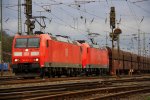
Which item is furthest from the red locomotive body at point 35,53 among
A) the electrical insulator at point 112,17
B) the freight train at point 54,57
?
the electrical insulator at point 112,17

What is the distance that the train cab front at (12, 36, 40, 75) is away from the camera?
28.6 meters

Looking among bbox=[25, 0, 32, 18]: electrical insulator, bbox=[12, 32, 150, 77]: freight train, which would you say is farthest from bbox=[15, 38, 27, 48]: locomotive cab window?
bbox=[25, 0, 32, 18]: electrical insulator

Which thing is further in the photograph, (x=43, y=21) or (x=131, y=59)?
(x=131, y=59)

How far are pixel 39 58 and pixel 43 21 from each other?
5.19 meters

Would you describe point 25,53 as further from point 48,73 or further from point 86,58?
point 86,58

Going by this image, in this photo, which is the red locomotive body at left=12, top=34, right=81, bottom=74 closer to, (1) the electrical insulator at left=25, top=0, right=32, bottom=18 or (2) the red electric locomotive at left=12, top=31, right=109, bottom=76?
(2) the red electric locomotive at left=12, top=31, right=109, bottom=76

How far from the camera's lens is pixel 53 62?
31.0m

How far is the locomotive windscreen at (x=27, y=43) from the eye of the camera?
2945 cm

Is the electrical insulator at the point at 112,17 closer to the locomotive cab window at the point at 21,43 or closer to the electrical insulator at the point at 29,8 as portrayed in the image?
the electrical insulator at the point at 29,8

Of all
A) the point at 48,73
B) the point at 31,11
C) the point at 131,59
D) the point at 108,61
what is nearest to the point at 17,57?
the point at 48,73

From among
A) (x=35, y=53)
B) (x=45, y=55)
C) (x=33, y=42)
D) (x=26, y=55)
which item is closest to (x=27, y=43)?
(x=33, y=42)

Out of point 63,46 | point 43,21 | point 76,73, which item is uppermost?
point 43,21

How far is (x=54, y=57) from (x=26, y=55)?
281cm

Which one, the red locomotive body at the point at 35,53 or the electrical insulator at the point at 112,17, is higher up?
the electrical insulator at the point at 112,17
